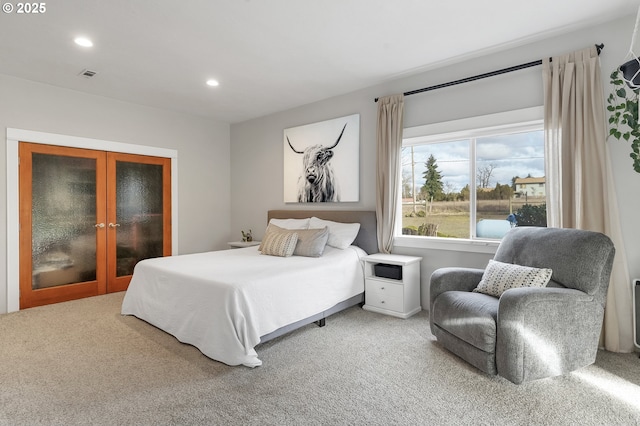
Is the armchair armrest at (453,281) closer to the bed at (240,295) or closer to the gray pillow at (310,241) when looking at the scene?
the bed at (240,295)

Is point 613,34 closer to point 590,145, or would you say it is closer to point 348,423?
point 590,145

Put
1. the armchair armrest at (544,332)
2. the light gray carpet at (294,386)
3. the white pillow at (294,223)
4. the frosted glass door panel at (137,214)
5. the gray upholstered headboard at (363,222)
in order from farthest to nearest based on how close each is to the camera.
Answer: the frosted glass door panel at (137,214) → the white pillow at (294,223) → the gray upholstered headboard at (363,222) → the armchair armrest at (544,332) → the light gray carpet at (294,386)

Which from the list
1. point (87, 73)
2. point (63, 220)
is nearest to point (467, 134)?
point (87, 73)

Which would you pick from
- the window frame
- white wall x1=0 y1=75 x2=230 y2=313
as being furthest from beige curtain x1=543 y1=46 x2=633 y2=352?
white wall x1=0 y1=75 x2=230 y2=313

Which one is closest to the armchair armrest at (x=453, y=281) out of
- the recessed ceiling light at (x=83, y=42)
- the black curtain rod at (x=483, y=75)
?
the black curtain rod at (x=483, y=75)

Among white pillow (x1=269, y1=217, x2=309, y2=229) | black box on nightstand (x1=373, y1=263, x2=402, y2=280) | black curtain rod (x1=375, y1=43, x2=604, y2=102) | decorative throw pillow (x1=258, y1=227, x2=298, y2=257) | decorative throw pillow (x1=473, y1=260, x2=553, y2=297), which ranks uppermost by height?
black curtain rod (x1=375, y1=43, x2=604, y2=102)

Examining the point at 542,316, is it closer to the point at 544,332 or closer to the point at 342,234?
the point at 544,332

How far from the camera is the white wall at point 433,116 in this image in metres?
2.73

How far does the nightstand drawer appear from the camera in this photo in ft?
11.6

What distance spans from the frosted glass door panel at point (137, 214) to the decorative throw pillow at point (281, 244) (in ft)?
6.86

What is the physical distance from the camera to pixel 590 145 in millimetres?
2762

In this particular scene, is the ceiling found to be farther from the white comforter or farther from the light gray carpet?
the light gray carpet

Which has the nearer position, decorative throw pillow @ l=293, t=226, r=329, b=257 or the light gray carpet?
the light gray carpet

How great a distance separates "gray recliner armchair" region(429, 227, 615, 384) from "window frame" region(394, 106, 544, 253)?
34.4 inches
